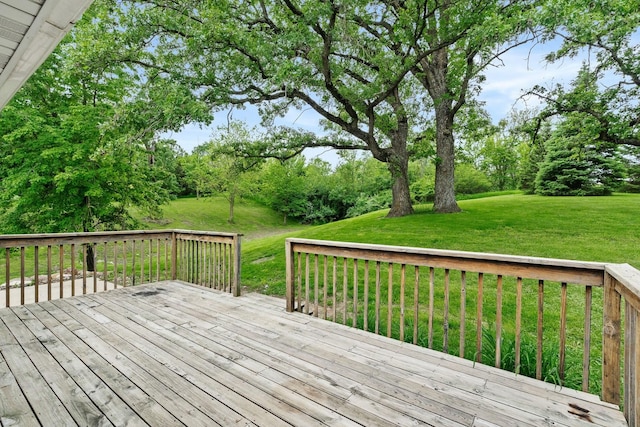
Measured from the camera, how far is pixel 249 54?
670 centimetres

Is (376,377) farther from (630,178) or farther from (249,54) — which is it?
(630,178)

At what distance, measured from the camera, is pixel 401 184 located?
10555 millimetres

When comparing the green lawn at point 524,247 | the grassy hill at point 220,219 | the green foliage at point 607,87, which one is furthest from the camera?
the grassy hill at point 220,219

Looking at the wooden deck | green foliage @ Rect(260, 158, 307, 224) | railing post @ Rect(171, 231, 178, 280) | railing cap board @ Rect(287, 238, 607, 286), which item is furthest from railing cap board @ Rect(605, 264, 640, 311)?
green foliage @ Rect(260, 158, 307, 224)

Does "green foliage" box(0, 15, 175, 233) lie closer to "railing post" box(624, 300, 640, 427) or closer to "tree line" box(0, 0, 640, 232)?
"tree line" box(0, 0, 640, 232)

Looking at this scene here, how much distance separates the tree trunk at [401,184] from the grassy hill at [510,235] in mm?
645

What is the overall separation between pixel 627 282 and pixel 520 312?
2.77ft

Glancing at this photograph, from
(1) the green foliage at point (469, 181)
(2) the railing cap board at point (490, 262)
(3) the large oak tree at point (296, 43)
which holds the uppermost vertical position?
(3) the large oak tree at point (296, 43)

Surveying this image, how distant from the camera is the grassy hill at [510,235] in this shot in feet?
19.2

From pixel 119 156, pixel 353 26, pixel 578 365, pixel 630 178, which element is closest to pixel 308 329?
pixel 578 365

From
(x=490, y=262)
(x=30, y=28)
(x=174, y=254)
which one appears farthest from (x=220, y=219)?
(x=490, y=262)

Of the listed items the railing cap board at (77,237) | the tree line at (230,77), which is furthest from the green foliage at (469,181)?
the railing cap board at (77,237)

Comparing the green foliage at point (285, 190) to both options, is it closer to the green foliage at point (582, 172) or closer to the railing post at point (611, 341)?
the green foliage at point (582, 172)

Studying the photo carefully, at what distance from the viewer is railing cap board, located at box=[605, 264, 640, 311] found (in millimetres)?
1414
